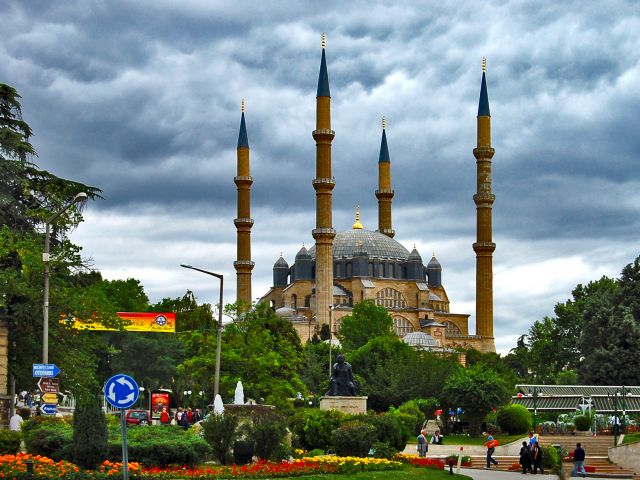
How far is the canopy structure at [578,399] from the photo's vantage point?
4722 centimetres

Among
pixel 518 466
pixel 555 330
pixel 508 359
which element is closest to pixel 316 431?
pixel 518 466

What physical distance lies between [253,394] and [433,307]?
2893 inches

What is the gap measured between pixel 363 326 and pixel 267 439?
68.1 meters

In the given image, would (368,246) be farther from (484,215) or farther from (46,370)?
(46,370)

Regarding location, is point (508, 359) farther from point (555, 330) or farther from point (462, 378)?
point (462, 378)

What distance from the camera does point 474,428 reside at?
162ft

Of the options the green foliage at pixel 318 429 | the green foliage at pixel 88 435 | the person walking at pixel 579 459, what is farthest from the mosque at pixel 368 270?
the green foliage at pixel 88 435

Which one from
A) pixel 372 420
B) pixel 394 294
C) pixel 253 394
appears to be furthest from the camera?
pixel 394 294

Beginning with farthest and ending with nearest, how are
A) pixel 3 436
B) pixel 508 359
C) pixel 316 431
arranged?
pixel 508 359 → pixel 316 431 → pixel 3 436

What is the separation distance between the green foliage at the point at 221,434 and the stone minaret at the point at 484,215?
260ft

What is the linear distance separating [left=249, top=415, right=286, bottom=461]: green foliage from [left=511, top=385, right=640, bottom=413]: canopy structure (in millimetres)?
21882

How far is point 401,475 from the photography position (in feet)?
85.5

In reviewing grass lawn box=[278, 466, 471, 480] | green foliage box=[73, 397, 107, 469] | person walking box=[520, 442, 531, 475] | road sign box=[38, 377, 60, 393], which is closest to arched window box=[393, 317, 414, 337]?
person walking box=[520, 442, 531, 475]

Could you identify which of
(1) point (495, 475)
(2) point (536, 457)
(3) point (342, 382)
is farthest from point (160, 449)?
(3) point (342, 382)
